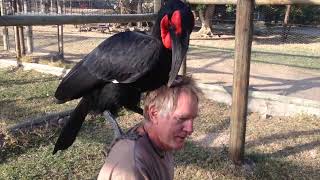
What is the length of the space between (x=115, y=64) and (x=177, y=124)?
1250 millimetres

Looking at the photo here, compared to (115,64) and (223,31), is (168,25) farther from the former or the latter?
(223,31)

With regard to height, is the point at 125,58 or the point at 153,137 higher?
the point at 125,58

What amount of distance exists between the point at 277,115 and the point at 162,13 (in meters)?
3.39

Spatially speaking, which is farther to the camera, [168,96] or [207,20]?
[207,20]

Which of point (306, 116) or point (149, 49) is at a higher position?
point (149, 49)

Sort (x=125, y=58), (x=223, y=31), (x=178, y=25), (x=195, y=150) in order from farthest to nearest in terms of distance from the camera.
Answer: (x=223, y=31), (x=195, y=150), (x=125, y=58), (x=178, y=25)

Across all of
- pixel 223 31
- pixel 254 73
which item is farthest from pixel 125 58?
pixel 223 31

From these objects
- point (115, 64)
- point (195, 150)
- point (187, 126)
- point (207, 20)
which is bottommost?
point (195, 150)

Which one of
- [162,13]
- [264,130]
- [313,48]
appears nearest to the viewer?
[162,13]

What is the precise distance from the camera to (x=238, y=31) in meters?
3.65

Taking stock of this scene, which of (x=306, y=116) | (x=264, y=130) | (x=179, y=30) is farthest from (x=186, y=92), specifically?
(x=306, y=116)

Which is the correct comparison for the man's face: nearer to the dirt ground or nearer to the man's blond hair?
the man's blond hair

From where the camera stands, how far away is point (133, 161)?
151cm

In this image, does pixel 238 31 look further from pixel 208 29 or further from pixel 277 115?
pixel 208 29
